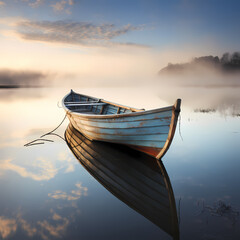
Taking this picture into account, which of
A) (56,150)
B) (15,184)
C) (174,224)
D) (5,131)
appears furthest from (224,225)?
(5,131)

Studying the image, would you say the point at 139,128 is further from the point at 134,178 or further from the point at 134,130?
the point at 134,178

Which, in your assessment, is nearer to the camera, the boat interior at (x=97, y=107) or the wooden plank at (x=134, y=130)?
the wooden plank at (x=134, y=130)

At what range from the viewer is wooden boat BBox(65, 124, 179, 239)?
4371mm

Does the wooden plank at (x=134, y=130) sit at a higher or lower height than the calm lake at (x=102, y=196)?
higher

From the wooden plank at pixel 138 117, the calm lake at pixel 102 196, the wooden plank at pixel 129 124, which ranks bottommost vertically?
the calm lake at pixel 102 196

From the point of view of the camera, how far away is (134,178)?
588 cm

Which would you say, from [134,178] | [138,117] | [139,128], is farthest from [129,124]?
[134,178]

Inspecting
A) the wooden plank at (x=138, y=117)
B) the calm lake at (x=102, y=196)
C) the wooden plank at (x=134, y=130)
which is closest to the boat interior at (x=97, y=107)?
the wooden plank at (x=134, y=130)

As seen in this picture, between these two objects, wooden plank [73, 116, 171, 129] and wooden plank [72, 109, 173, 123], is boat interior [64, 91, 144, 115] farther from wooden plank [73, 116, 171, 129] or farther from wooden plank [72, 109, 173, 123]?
wooden plank [72, 109, 173, 123]

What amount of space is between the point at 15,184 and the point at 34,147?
3205 mm

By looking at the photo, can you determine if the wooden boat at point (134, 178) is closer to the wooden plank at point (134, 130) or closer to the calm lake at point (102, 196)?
the calm lake at point (102, 196)

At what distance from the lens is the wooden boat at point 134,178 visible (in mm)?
4371

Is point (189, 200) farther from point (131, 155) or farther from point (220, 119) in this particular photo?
point (220, 119)

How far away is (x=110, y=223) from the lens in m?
4.07
